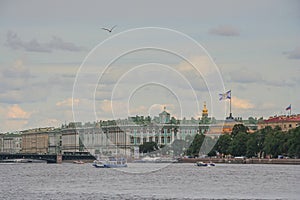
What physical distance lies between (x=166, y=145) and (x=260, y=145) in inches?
1743

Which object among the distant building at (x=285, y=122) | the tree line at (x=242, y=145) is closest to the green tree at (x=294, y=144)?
the tree line at (x=242, y=145)

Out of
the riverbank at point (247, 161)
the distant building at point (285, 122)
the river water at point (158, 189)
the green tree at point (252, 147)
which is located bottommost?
the riverbank at point (247, 161)

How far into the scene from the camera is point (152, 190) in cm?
5412

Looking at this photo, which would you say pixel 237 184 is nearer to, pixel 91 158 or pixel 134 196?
pixel 134 196

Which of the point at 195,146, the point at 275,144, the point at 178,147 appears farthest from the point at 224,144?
the point at 178,147

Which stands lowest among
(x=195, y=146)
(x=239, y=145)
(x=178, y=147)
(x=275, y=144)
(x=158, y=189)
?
(x=158, y=189)

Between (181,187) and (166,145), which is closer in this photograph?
(181,187)

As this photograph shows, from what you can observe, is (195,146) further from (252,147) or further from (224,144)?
(252,147)

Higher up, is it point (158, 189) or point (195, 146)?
point (195, 146)

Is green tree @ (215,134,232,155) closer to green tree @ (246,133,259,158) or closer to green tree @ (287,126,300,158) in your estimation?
green tree @ (246,133,259,158)

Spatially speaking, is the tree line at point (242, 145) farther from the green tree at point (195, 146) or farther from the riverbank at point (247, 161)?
the riverbank at point (247, 161)

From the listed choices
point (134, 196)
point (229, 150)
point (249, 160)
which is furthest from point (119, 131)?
point (134, 196)

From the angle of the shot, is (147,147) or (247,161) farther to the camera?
(147,147)

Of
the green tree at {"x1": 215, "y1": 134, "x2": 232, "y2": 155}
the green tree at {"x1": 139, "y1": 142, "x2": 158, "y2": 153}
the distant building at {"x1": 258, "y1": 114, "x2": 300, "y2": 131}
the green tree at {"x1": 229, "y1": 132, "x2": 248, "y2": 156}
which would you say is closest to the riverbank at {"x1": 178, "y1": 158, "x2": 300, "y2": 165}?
the green tree at {"x1": 229, "y1": 132, "x2": 248, "y2": 156}
